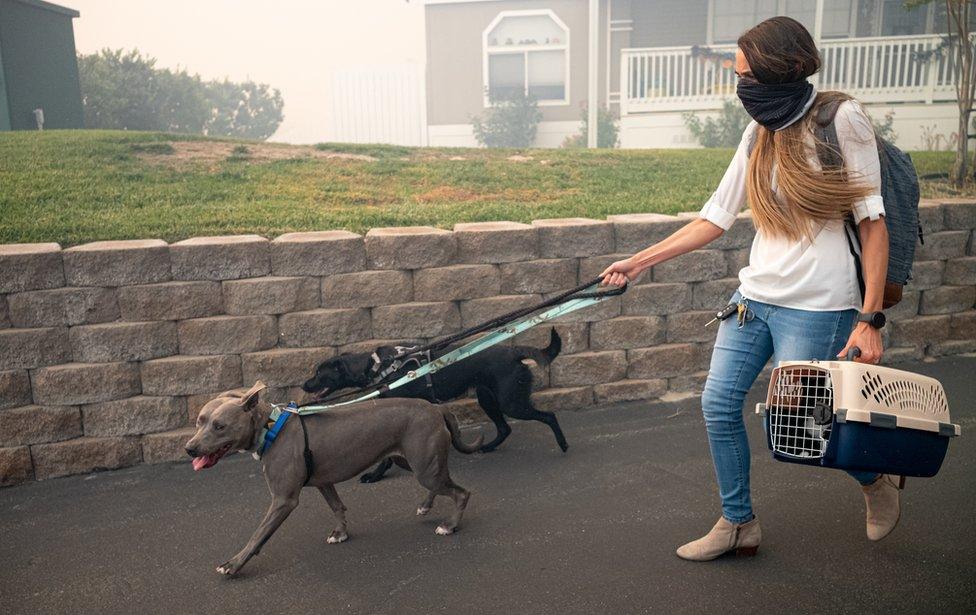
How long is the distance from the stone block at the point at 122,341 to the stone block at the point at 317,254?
811mm

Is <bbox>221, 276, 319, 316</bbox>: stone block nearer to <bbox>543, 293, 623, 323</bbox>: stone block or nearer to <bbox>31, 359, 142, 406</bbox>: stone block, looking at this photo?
<bbox>31, 359, 142, 406</bbox>: stone block

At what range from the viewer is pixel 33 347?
15.7ft

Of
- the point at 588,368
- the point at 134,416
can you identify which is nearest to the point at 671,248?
the point at 588,368

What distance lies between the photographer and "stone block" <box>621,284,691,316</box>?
5.99 metres

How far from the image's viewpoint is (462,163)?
29.7 ft

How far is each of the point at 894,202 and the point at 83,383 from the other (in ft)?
15.0

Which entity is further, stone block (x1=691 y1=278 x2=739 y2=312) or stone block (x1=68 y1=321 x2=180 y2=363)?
stone block (x1=691 y1=278 x2=739 y2=312)

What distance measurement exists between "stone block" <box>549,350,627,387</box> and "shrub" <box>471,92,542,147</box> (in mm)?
11999

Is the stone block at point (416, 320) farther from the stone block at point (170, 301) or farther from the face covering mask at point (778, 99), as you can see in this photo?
the face covering mask at point (778, 99)

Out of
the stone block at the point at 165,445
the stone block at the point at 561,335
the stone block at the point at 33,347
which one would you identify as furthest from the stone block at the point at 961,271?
the stone block at the point at 33,347

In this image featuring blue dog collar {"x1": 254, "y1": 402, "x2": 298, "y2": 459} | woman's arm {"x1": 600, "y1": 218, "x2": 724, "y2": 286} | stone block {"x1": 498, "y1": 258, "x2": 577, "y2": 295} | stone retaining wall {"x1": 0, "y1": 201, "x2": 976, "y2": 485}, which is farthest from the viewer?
stone block {"x1": 498, "y1": 258, "x2": 577, "y2": 295}

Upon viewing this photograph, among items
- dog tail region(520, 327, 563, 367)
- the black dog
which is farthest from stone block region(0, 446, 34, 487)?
dog tail region(520, 327, 563, 367)

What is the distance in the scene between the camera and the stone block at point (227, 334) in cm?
507

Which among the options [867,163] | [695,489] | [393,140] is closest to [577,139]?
[393,140]
